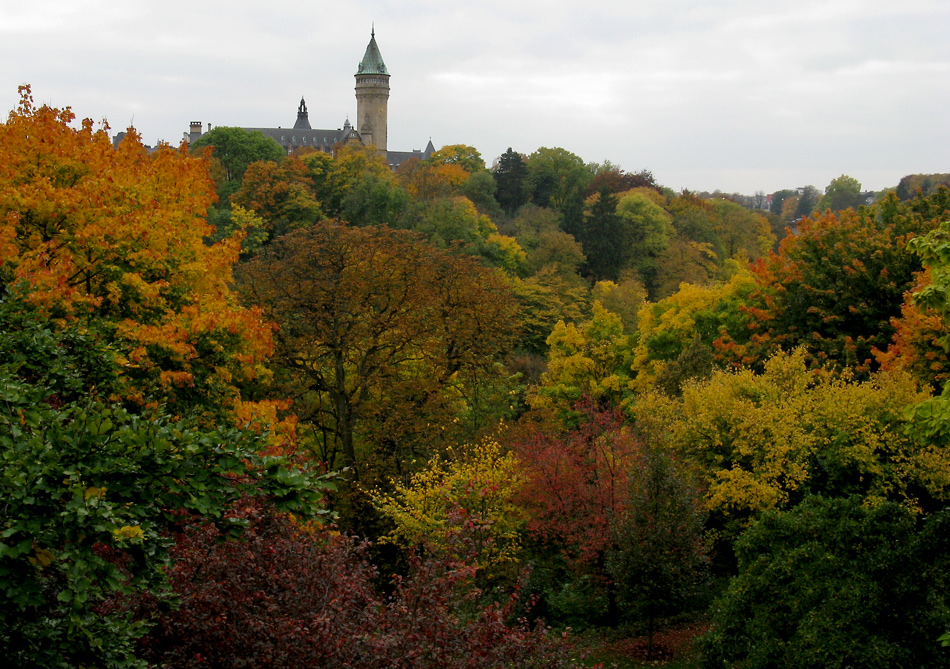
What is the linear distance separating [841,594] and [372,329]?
1341cm

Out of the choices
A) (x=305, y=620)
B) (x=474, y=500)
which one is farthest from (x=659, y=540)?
(x=305, y=620)

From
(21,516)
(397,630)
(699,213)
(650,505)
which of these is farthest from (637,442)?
(699,213)

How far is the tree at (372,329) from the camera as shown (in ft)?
68.0

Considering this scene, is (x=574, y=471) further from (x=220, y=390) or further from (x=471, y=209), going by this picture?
(x=471, y=209)

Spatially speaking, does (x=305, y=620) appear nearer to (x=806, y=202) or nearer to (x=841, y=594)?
(x=841, y=594)

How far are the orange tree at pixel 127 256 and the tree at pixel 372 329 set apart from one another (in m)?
4.90

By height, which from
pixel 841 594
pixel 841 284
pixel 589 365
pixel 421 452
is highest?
pixel 841 284

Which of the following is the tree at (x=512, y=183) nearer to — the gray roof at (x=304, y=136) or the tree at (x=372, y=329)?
the tree at (x=372, y=329)

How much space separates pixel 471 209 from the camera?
5269cm

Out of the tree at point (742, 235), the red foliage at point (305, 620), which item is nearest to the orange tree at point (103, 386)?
the red foliage at point (305, 620)

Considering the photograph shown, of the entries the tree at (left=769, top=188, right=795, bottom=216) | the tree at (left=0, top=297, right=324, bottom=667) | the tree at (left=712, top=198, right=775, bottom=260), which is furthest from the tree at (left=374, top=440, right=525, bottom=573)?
the tree at (left=769, top=188, right=795, bottom=216)

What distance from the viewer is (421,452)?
2133 centimetres

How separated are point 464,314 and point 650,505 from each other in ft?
29.4

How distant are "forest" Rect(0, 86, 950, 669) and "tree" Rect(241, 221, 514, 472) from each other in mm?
83
